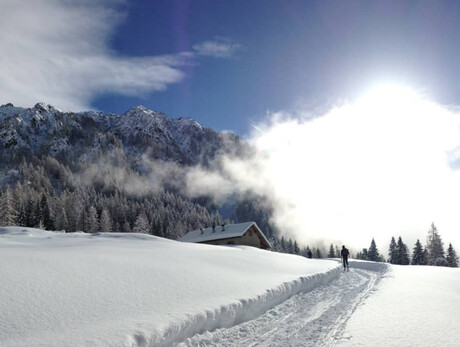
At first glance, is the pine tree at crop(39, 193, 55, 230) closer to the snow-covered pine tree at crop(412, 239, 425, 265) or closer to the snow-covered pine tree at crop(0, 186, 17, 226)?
the snow-covered pine tree at crop(0, 186, 17, 226)

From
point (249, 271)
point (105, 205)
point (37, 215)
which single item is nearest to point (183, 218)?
point (105, 205)

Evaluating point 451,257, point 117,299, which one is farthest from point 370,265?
point 451,257

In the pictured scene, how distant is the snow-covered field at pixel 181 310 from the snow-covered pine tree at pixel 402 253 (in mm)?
67388

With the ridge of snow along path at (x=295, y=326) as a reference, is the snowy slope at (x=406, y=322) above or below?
above

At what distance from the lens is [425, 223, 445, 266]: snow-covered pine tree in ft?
212

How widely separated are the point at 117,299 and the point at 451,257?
73615 millimetres

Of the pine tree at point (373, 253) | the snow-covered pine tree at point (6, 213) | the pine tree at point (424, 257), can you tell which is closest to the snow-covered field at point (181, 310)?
the pine tree at point (424, 257)

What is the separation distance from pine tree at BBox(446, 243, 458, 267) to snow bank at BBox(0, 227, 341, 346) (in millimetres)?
65315

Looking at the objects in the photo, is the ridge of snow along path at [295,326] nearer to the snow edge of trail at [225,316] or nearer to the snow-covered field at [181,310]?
the snow-covered field at [181,310]

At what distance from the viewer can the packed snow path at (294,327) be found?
7742mm

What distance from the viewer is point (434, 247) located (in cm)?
6619

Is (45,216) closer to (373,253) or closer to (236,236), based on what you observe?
(236,236)

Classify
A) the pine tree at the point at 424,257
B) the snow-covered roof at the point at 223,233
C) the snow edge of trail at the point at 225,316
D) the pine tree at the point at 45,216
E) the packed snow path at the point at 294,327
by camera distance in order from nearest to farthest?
the snow edge of trail at the point at 225,316, the packed snow path at the point at 294,327, the snow-covered roof at the point at 223,233, the pine tree at the point at 424,257, the pine tree at the point at 45,216

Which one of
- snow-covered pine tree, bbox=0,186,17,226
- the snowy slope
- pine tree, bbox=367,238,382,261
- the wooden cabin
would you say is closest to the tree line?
pine tree, bbox=367,238,382,261
